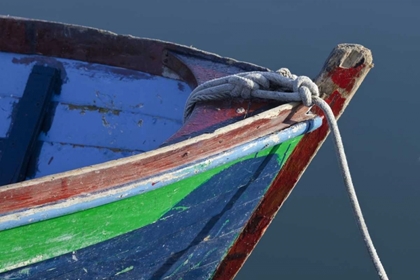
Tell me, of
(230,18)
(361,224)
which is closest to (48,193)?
(361,224)

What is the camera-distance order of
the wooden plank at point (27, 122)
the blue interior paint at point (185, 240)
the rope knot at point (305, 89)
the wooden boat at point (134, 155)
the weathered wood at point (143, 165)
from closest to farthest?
the weathered wood at point (143, 165), the wooden boat at point (134, 155), the blue interior paint at point (185, 240), the rope knot at point (305, 89), the wooden plank at point (27, 122)

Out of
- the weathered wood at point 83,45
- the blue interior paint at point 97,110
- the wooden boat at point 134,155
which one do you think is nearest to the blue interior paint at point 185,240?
the wooden boat at point 134,155

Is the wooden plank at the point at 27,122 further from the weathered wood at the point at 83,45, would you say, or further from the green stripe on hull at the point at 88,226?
the green stripe on hull at the point at 88,226

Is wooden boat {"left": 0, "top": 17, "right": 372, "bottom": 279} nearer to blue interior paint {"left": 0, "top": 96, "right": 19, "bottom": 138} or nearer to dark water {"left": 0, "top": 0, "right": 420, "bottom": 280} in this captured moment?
blue interior paint {"left": 0, "top": 96, "right": 19, "bottom": 138}

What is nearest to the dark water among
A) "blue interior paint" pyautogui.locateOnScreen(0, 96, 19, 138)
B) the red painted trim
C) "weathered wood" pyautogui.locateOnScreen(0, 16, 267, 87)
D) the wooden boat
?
the red painted trim

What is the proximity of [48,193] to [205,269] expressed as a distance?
899mm

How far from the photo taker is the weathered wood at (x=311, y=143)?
7.97ft

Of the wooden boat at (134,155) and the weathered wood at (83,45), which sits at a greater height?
the weathered wood at (83,45)

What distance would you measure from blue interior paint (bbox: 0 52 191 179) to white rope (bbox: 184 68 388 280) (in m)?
0.63

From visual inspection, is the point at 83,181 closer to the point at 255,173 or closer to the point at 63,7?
the point at 255,173

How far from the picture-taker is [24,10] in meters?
6.57

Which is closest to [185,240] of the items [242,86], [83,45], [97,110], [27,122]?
[242,86]

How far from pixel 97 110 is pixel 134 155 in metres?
1.08

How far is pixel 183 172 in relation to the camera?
2172 mm
